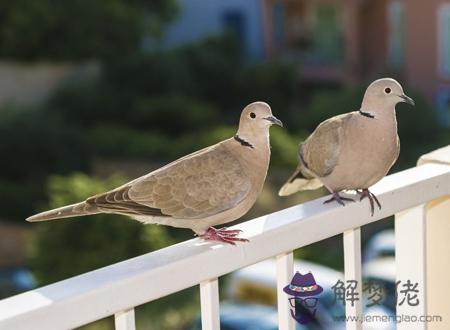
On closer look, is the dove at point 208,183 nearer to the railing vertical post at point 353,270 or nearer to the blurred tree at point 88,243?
the railing vertical post at point 353,270

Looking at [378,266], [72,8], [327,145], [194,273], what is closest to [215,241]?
[194,273]

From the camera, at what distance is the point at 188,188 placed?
1570mm

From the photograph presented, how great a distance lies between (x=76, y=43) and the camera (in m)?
16.4

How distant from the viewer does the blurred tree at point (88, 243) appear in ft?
23.3

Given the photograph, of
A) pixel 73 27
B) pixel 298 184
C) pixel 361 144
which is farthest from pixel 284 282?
pixel 73 27

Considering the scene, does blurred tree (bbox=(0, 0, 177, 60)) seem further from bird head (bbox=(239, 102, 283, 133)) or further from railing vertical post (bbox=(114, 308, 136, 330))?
railing vertical post (bbox=(114, 308, 136, 330))

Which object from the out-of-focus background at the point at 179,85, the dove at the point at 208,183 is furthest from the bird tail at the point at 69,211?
the out-of-focus background at the point at 179,85

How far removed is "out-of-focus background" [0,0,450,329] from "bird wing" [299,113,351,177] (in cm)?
566

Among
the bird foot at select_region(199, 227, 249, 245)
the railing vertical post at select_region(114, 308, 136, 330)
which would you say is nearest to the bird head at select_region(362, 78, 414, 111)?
the bird foot at select_region(199, 227, 249, 245)

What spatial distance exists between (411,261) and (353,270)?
0.65ft

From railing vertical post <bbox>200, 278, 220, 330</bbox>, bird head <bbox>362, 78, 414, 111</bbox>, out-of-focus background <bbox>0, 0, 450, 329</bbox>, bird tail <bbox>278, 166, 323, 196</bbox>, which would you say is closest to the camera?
railing vertical post <bbox>200, 278, 220, 330</bbox>

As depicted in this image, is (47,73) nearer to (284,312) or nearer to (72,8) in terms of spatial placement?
(72,8)

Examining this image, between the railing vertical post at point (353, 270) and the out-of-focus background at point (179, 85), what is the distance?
5.93 m

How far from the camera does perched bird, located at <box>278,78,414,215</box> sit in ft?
5.81
